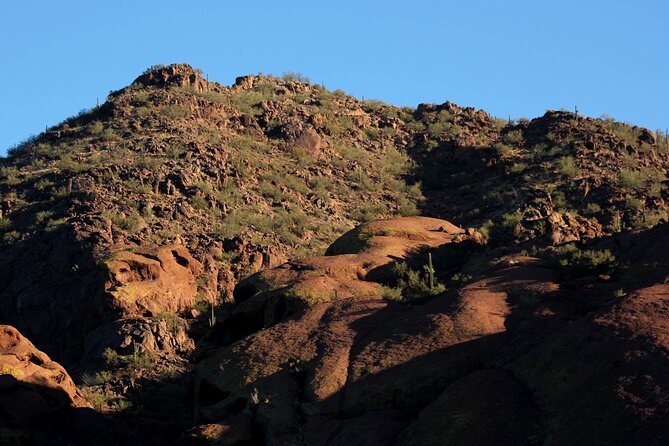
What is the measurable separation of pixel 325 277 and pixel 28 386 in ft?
26.9

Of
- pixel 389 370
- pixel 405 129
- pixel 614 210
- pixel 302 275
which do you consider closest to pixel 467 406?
pixel 389 370

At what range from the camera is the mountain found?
16.6 m

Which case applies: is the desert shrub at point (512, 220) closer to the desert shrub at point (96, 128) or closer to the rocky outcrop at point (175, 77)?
the desert shrub at point (96, 128)

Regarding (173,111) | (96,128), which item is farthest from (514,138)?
(96,128)

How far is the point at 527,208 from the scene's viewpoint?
3550cm

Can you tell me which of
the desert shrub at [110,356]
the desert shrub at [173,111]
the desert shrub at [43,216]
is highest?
the desert shrub at [173,111]

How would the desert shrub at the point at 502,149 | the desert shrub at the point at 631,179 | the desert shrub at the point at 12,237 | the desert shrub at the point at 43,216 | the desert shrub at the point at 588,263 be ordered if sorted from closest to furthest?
the desert shrub at the point at 588,263
the desert shrub at the point at 12,237
the desert shrub at the point at 43,216
the desert shrub at the point at 631,179
the desert shrub at the point at 502,149

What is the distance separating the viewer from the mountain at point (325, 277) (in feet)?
54.6

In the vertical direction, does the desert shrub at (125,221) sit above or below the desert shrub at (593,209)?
above

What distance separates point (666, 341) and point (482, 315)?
474 cm

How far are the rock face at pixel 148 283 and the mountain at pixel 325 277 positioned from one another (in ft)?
0.25

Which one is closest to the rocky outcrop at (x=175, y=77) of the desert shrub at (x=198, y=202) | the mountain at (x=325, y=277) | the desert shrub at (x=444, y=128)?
the mountain at (x=325, y=277)

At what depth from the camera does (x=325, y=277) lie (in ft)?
81.7

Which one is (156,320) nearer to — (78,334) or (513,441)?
(78,334)
